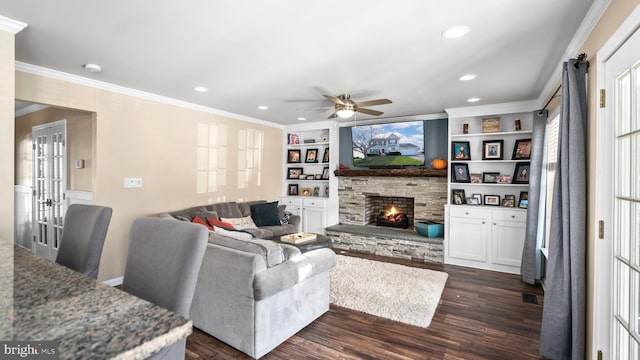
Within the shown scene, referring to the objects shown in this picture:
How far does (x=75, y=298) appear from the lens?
0.90 metres

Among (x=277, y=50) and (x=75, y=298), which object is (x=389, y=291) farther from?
(x=75, y=298)

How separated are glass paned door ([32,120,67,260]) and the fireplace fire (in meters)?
5.11

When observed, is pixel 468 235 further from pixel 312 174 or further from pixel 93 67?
pixel 93 67

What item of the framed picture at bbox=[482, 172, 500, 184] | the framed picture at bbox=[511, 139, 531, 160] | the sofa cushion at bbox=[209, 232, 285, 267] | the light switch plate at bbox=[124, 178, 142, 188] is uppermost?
the framed picture at bbox=[511, 139, 531, 160]

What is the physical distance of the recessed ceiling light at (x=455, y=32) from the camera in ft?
7.48

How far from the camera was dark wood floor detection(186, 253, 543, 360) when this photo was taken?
2428 mm

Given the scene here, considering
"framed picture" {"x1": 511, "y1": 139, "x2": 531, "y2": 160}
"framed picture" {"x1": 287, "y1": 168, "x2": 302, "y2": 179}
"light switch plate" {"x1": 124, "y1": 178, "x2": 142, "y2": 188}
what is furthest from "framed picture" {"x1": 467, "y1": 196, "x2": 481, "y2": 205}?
"light switch plate" {"x1": 124, "y1": 178, "x2": 142, "y2": 188}

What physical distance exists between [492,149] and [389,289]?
2.79 m

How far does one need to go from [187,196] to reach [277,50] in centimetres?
288

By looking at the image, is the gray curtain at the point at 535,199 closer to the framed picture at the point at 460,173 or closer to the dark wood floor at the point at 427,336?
the dark wood floor at the point at 427,336

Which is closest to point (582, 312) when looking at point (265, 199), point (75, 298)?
point (75, 298)

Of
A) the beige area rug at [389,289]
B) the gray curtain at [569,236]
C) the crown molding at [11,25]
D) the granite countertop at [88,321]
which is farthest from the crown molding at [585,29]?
the crown molding at [11,25]

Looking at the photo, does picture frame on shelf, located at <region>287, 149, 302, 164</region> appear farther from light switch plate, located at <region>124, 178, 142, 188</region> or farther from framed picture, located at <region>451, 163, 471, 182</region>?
light switch plate, located at <region>124, 178, 142, 188</region>

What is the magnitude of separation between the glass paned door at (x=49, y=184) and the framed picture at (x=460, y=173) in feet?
18.5
